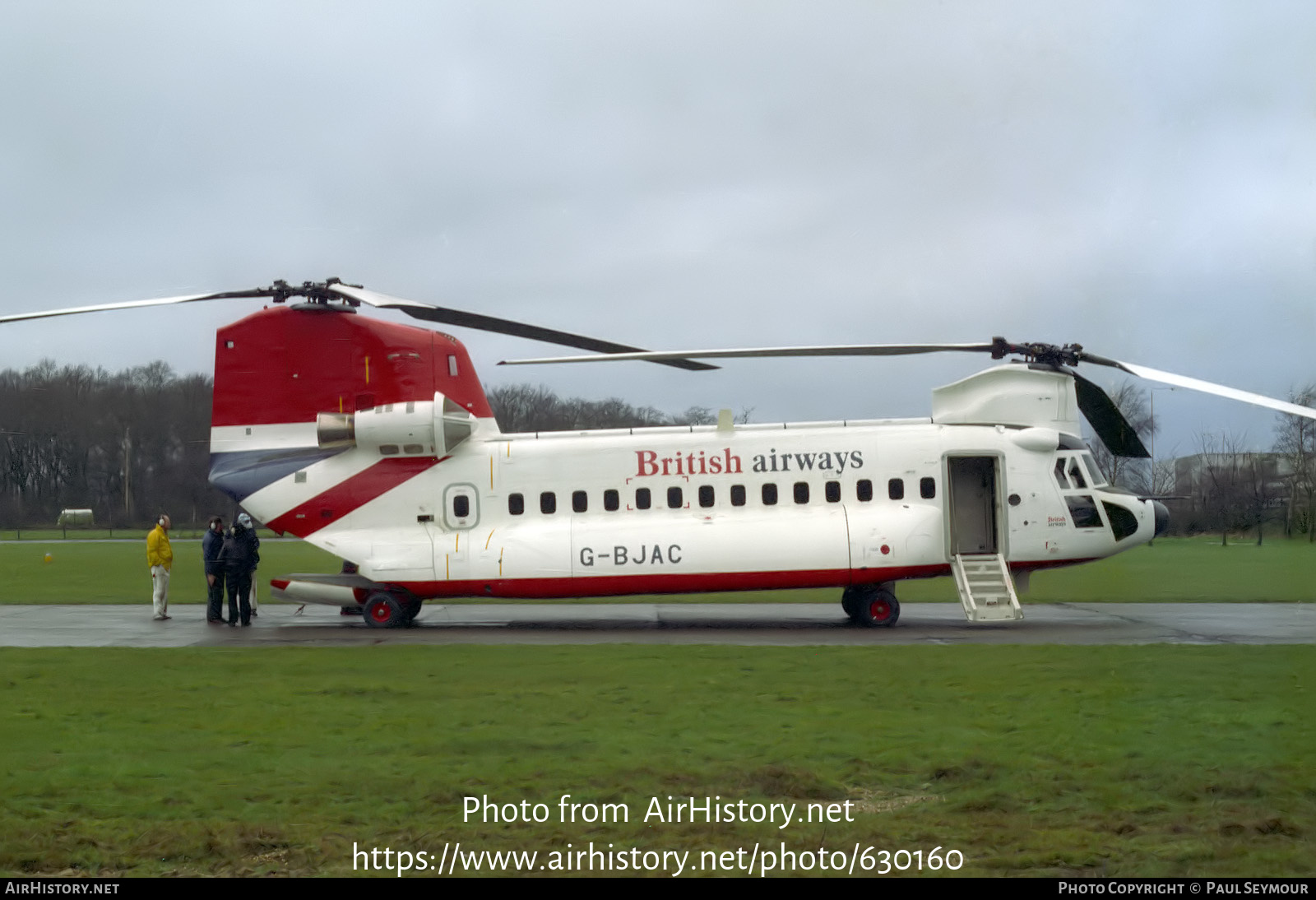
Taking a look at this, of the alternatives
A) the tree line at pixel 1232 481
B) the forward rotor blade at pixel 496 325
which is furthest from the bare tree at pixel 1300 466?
the forward rotor blade at pixel 496 325

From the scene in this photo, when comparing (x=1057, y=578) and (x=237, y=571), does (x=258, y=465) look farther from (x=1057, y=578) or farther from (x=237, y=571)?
(x=1057, y=578)

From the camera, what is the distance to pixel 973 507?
20.9m

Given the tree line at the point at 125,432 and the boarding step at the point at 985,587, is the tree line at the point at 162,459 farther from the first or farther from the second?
the boarding step at the point at 985,587

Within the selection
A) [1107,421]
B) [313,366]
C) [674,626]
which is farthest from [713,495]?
[313,366]

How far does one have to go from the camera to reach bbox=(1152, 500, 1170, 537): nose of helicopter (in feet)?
66.3

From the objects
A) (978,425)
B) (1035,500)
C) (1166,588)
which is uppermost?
(978,425)

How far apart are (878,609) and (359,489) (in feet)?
30.1

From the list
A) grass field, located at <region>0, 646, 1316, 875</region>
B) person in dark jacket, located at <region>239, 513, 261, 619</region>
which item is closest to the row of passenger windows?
person in dark jacket, located at <region>239, 513, 261, 619</region>

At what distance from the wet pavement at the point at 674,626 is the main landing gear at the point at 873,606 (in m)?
0.26

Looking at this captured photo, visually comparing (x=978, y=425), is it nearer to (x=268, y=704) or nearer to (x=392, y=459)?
(x=392, y=459)

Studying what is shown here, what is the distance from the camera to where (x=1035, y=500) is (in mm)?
19656

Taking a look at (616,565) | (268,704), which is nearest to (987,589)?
(616,565)

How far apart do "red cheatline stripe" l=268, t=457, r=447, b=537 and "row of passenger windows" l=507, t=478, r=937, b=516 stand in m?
1.77
